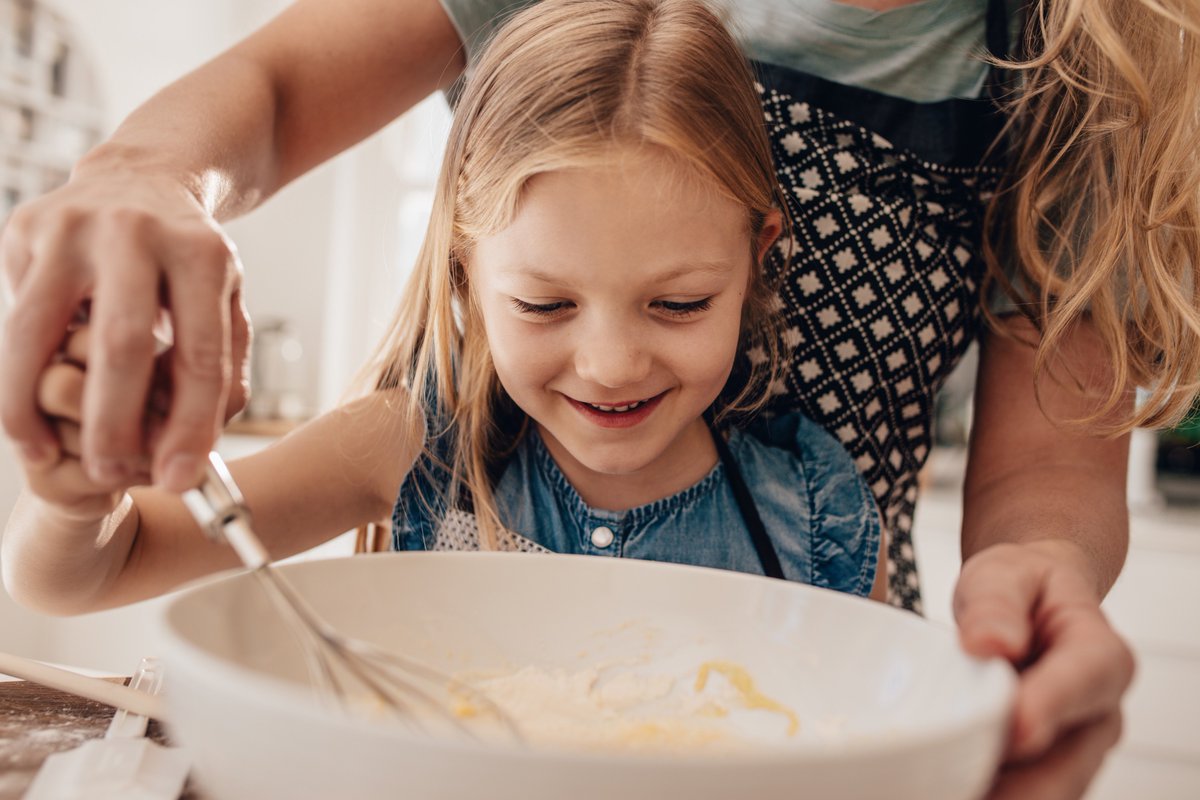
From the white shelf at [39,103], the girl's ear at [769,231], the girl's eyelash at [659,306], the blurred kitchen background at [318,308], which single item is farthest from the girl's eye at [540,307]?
the white shelf at [39,103]

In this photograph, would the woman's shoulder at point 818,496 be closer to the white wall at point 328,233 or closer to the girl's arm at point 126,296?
the girl's arm at point 126,296

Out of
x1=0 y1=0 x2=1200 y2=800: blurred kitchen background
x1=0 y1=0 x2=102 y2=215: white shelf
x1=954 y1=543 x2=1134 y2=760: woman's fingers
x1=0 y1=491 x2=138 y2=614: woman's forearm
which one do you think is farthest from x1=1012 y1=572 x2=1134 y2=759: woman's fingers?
x1=0 y1=0 x2=102 y2=215: white shelf

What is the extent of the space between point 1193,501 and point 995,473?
1.99 m

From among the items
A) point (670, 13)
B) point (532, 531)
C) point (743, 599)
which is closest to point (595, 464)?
point (532, 531)

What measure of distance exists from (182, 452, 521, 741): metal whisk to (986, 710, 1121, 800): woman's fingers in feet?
0.74

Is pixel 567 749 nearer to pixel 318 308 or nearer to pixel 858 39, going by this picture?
pixel 858 39

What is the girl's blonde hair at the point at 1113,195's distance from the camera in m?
0.80

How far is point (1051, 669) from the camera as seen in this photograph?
44 centimetres

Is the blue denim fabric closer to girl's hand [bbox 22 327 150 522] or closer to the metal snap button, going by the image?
the metal snap button

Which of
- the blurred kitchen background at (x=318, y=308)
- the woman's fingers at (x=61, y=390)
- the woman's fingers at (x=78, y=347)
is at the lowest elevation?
the blurred kitchen background at (x=318, y=308)

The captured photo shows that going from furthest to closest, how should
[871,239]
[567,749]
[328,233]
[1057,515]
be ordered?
[328,233] < [871,239] < [1057,515] < [567,749]

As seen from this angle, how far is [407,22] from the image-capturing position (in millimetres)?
908

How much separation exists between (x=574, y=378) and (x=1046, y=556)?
1.15 feet

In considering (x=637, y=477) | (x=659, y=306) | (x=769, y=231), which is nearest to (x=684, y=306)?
(x=659, y=306)
